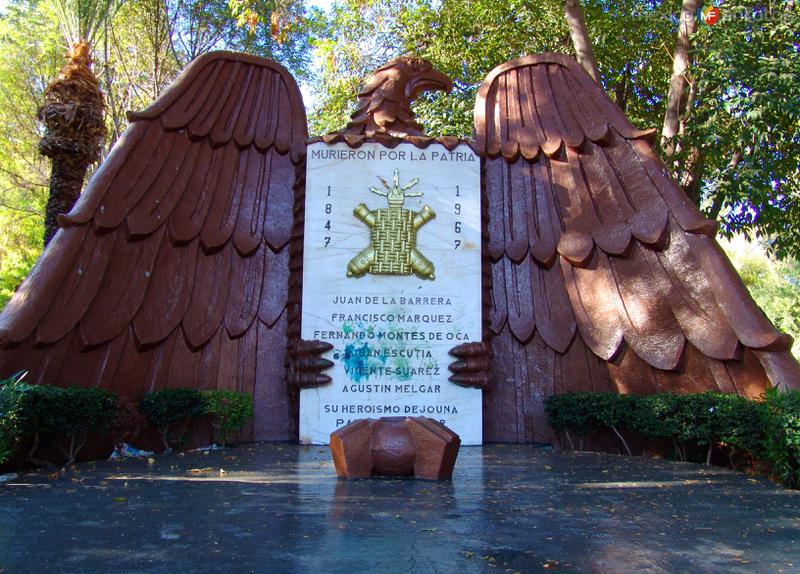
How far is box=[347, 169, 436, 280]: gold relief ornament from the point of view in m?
11.5

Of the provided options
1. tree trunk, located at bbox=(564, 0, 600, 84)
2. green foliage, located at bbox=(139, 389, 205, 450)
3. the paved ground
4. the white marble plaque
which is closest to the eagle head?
the white marble plaque

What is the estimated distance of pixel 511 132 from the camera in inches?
500

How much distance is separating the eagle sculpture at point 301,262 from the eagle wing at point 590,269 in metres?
0.03

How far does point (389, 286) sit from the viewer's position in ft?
37.8

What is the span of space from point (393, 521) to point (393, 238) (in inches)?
262

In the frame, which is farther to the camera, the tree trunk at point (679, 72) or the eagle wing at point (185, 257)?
the tree trunk at point (679, 72)

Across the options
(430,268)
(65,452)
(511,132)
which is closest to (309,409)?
(430,268)

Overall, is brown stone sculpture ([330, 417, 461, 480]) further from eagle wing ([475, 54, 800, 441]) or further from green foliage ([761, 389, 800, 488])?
eagle wing ([475, 54, 800, 441])

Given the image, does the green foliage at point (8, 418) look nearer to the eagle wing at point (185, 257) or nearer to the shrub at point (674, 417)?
the eagle wing at point (185, 257)

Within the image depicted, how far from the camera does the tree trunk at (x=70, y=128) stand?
13547 millimetres

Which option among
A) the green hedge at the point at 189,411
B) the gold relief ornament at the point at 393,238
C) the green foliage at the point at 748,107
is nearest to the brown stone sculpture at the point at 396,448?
the green hedge at the point at 189,411

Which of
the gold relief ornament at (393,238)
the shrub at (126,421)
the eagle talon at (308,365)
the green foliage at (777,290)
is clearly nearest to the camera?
the shrub at (126,421)

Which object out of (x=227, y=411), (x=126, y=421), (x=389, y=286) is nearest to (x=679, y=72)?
(x=389, y=286)

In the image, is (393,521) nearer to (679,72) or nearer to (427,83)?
(427,83)
